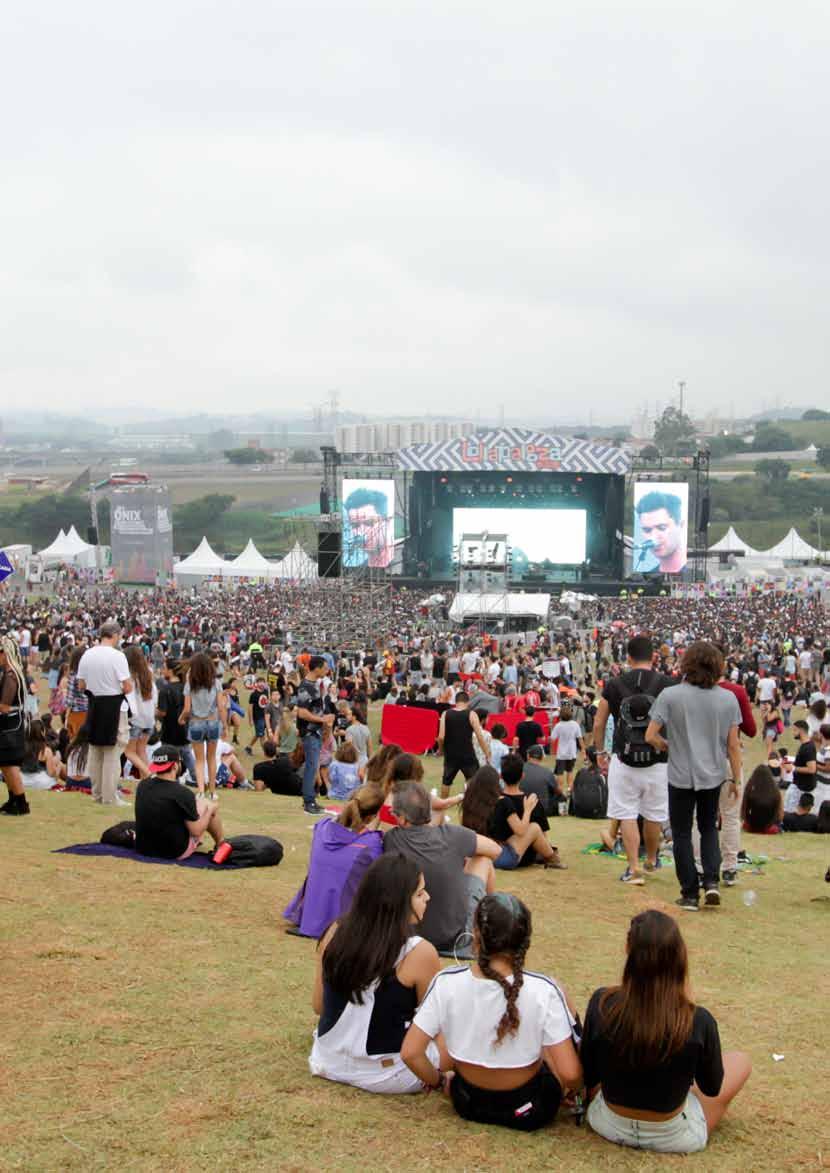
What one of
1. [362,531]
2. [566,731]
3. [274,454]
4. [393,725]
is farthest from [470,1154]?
[274,454]

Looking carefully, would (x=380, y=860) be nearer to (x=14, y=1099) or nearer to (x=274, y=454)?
(x=14, y=1099)

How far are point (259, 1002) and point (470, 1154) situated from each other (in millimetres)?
1511

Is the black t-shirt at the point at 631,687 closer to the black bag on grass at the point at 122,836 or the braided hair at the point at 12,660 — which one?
the black bag on grass at the point at 122,836

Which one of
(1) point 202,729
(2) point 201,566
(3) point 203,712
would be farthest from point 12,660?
(2) point 201,566

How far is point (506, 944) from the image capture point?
13.0 ft

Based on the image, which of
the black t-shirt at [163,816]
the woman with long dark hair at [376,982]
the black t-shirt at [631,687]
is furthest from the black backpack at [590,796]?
the woman with long dark hair at [376,982]

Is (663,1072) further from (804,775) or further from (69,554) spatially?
(69,554)

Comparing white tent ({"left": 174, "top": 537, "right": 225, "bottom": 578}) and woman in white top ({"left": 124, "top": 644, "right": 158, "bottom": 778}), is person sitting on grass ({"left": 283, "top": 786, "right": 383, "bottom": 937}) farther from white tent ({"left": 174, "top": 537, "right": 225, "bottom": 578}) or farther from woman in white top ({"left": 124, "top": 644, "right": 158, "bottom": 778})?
white tent ({"left": 174, "top": 537, "right": 225, "bottom": 578})

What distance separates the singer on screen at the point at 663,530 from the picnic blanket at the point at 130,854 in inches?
1828

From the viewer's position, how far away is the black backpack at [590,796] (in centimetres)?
1154

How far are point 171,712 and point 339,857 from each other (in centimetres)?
458

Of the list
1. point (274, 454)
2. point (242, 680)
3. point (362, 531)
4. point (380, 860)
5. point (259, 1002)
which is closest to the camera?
point (380, 860)

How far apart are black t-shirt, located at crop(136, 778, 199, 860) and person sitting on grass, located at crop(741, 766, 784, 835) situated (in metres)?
4.71

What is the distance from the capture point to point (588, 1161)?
380 cm
